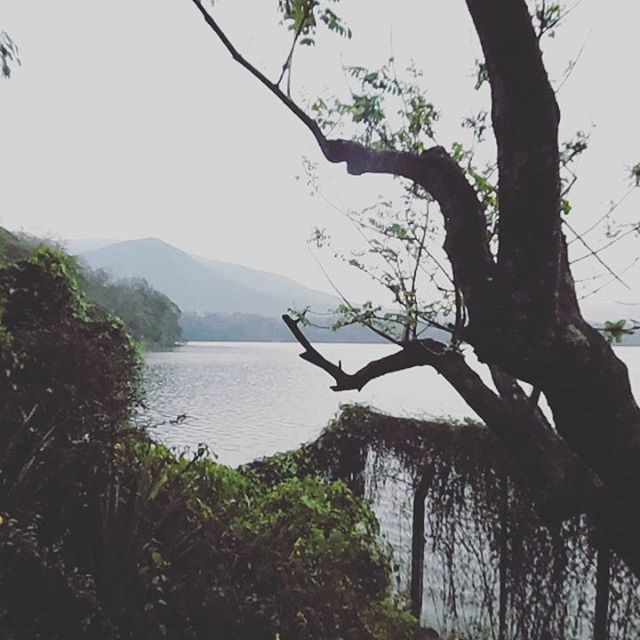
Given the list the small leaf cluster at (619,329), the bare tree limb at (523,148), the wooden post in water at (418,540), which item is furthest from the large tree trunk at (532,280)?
the wooden post in water at (418,540)

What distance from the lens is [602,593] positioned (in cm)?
267

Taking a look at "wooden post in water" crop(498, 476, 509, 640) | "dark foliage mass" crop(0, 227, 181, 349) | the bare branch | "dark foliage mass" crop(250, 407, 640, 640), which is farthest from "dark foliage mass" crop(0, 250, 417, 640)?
"dark foliage mass" crop(0, 227, 181, 349)

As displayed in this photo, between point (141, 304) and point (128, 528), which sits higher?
point (141, 304)

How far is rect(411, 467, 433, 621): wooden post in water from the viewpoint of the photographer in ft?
11.2

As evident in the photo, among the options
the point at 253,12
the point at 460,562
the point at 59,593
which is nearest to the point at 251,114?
the point at 253,12

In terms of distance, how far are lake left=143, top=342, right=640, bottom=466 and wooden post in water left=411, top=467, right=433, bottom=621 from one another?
45 cm

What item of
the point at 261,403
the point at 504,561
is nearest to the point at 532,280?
the point at 504,561

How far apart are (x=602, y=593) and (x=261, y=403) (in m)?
4.54

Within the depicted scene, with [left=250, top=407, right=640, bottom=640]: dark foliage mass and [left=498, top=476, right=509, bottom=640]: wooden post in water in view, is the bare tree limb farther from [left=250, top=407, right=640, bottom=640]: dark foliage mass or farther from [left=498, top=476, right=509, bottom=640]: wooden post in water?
[left=498, top=476, right=509, bottom=640]: wooden post in water

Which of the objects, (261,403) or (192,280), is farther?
(192,280)

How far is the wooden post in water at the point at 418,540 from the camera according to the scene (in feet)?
11.2

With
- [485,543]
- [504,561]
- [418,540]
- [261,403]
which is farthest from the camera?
[261,403]

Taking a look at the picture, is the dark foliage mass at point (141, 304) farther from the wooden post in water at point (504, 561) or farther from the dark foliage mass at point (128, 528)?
the wooden post in water at point (504, 561)

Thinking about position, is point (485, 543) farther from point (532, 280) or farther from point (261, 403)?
point (261, 403)
